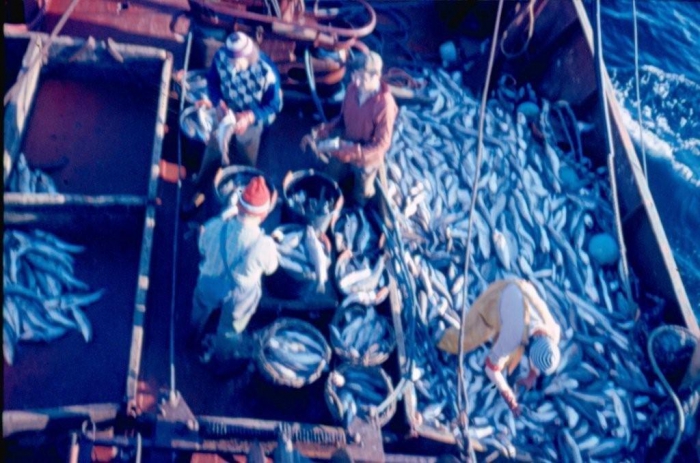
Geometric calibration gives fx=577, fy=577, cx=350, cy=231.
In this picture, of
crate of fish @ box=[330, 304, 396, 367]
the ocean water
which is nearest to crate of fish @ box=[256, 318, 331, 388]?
crate of fish @ box=[330, 304, 396, 367]

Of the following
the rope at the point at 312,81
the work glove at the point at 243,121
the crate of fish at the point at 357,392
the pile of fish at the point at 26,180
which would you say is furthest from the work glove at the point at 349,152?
the pile of fish at the point at 26,180

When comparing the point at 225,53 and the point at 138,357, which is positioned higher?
the point at 225,53

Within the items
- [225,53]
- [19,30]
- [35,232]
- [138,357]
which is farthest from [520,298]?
[19,30]

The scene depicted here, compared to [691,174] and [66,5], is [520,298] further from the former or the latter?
[691,174]

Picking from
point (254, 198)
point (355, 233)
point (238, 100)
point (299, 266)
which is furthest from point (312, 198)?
point (254, 198)

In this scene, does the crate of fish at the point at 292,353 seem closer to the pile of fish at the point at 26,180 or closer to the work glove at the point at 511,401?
the work glove at the point at 511,401

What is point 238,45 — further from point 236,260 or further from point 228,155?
point 236,260

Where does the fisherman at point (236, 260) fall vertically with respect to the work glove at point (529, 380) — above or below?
above
